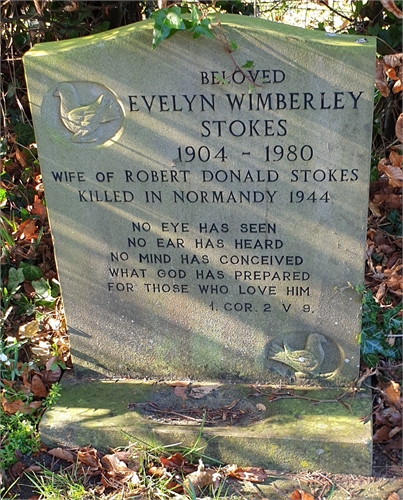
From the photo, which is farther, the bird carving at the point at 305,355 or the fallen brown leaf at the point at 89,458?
the bird carving at the point at 305,355

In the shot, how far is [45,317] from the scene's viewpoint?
3385mm

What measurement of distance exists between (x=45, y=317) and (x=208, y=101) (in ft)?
5.57

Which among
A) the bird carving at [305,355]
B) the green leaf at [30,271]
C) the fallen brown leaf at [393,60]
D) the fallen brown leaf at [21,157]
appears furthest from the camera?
the fallen brown leaf at [21,157]

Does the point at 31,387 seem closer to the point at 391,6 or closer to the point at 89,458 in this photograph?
the point at 89,458

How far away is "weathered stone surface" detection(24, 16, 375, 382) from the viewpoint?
2424 millimetres

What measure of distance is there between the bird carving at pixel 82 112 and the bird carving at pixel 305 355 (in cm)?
140

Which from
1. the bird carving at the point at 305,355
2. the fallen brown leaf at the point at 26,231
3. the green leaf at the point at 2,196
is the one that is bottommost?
the bird carving at the point at 305,355

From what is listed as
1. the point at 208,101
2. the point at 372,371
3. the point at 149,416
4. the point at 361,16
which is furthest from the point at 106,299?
the point at 361,16

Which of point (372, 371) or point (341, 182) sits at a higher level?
point (341, 182)

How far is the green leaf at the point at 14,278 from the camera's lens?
11.5 ft

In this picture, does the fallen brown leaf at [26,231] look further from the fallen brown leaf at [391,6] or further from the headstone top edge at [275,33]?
the fallen brown leaf at [391,6]

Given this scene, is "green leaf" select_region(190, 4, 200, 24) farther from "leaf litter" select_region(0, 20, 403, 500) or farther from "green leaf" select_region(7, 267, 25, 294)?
"green leaf" select_region(7, 267, 25, 294)

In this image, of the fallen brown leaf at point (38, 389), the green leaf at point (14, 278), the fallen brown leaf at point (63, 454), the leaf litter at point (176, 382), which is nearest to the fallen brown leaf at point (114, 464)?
the leaf litter at point (176, 382)

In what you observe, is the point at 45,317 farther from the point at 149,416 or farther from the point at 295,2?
the point at 295,2
